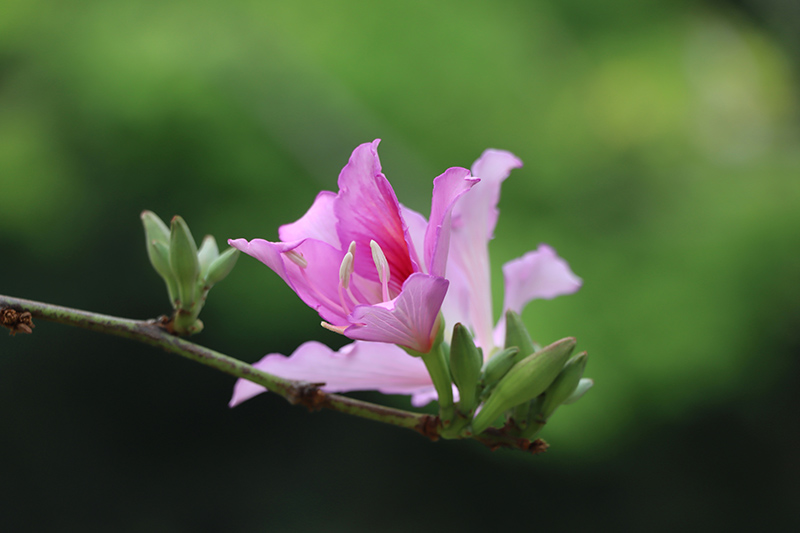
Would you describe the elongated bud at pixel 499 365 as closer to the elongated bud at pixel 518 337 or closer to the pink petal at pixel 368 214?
the elongated bud at pixel 518 337

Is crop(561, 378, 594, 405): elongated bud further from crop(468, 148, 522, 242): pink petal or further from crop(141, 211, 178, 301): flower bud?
crop(141, 211, 178, 301): flower bud

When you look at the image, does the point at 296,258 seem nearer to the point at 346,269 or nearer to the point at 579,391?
the point at 346,269

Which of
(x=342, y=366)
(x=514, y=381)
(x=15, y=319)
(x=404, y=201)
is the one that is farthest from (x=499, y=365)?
(x=404, y=201)

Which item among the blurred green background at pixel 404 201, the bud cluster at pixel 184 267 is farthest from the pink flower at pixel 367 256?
the blurred green background at pixel 404 201

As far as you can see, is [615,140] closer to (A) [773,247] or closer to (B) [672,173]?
(B) [672,173]

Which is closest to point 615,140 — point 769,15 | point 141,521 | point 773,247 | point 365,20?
point 773,247

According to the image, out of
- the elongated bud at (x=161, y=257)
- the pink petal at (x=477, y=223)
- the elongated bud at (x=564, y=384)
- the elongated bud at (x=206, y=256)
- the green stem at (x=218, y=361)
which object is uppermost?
the pink petal at (x=477, y=223)

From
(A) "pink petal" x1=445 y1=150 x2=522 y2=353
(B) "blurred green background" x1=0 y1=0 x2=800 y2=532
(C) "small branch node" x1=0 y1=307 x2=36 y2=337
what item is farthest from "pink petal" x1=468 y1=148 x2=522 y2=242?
(B) "blurred green background" x1=0 y1=0 x2=800 y2=532
